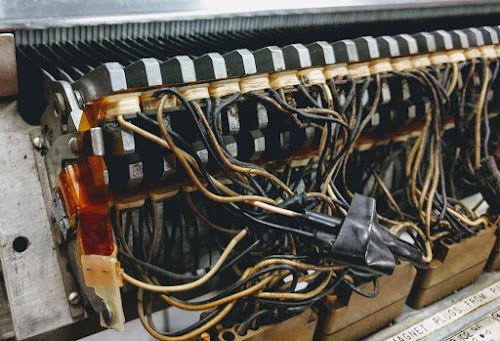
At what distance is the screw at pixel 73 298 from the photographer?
974 mm

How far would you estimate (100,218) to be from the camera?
90cm

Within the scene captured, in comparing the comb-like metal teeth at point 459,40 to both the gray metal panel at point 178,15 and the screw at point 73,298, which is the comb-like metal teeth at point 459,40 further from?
Result: the screw at point 73,298

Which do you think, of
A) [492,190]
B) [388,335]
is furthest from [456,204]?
[388,335]

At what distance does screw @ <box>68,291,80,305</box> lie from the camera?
97 cm

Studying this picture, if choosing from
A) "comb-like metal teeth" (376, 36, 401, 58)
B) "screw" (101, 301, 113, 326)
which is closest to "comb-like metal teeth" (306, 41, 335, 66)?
"comb-like metal teeth" (376, 36, 401, 58)

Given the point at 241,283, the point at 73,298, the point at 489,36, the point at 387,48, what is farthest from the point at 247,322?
the point at 489,36

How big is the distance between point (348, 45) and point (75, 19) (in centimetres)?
58

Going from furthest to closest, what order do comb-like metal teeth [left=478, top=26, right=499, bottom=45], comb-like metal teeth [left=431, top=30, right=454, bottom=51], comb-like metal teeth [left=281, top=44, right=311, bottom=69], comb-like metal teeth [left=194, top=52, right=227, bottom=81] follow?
comb-like metal teeth [left=478, top=26, right=499, bottom=45] → comb-like metal teeth [left=431, top=30, right=454, bottom=51] → comb-like metal teeth [left=281, top=44, right=311, bottom=69] → comb-like metal teeth [left=194, top=52, right=227, bottom=81]

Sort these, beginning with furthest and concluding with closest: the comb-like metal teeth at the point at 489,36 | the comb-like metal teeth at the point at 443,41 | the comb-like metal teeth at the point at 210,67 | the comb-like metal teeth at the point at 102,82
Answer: the comb-like metal teeth at the point at 489,36 → the comb-like metal teeth at the point at 443,41 → the comb-like metal teeth at the point at 210,67 → the comb-like metal teeth at the point at 102,82

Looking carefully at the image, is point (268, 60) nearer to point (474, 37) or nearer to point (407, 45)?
point (407, 45)

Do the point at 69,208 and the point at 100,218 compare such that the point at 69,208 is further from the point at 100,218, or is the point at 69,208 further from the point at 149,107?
the point at 149,107

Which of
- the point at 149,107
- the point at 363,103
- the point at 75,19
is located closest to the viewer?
the point at 149,107

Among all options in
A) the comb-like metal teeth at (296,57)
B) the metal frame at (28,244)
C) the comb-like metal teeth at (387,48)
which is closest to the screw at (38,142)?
the metal frame at (28,244)

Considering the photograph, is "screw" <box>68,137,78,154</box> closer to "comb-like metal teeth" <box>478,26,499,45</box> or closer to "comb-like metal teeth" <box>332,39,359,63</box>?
"comb-like metal teeth" <box>332,39,359,63</box>
